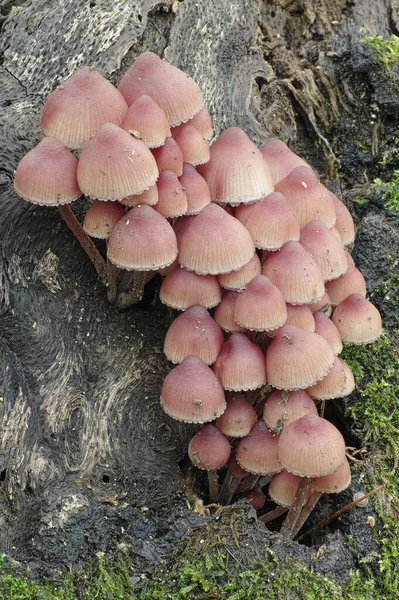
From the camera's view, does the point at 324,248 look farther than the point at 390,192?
No

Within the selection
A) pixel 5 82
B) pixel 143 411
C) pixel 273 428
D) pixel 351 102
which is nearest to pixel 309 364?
pixel 273 428

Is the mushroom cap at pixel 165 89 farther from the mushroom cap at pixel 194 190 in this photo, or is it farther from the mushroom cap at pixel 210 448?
the mushroom cap at pixel 210 448

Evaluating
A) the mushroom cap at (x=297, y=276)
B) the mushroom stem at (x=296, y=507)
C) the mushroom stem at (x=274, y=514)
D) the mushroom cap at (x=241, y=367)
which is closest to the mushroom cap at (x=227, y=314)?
the mushroom cap at (x=241, y=367)

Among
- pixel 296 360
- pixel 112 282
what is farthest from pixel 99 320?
pixel 296 360

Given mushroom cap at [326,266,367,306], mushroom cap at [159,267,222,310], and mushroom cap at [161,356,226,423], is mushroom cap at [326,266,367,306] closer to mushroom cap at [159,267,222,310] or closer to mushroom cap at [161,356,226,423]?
mushroom cap at [159,267,222,310]

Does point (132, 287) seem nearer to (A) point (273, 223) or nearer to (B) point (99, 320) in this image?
(B) point (99, 320)

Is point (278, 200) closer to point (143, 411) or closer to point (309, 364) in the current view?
point (309, 364)
